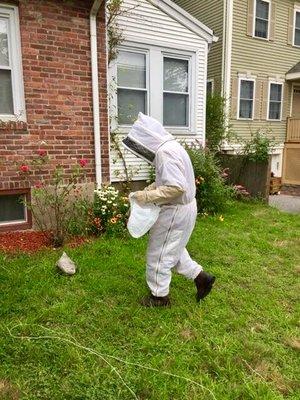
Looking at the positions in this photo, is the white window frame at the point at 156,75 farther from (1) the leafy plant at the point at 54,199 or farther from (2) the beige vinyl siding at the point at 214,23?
(2) the beige vinyl siding at the point at 214,23

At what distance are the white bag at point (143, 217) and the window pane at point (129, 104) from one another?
4.77 meters

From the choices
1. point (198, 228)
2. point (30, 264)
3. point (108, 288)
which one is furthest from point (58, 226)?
point (198, 228)

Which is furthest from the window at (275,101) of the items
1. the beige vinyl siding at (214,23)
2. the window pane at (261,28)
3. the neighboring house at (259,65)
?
the beige vinyl siding at (214,23)

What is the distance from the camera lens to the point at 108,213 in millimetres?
5648

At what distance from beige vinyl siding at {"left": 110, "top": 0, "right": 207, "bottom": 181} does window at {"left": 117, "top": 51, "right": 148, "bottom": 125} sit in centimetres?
28

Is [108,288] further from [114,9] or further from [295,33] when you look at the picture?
[295,33]

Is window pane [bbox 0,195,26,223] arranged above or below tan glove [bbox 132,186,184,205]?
below

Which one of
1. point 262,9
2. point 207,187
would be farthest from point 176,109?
point 262,9

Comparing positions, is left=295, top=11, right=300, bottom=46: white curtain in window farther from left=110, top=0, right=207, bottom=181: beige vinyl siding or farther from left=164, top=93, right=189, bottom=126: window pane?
left=164, top=93, right=189, bottom=126: window pane

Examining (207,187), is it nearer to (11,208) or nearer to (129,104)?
(129,104)

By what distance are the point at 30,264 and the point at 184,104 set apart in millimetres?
5789

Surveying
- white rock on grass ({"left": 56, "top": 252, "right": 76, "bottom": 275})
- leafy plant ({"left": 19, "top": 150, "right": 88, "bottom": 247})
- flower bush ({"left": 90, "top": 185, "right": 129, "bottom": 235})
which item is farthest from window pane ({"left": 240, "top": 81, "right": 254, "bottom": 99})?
white rock on grass ({"left": 56, "top": 252, "right": 76, "bottom": 275})

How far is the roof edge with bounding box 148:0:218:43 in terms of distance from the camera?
769cm

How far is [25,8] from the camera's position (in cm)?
514
